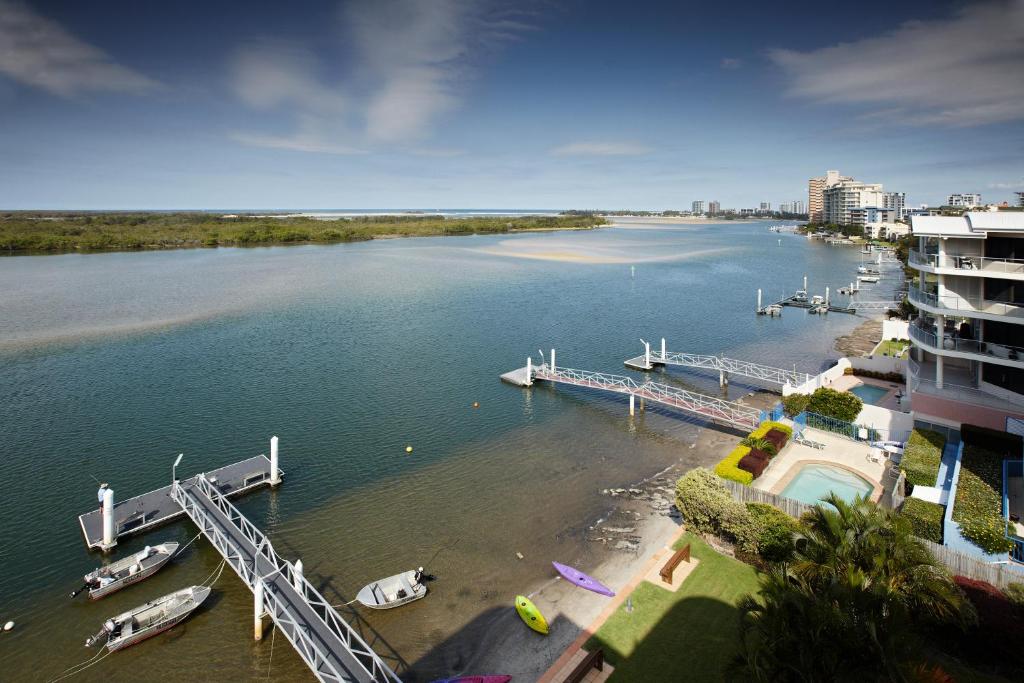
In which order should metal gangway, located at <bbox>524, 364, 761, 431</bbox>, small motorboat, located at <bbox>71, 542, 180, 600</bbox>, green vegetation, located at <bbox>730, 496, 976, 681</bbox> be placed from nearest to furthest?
green vegetation, located at <bbox>730, 496, 976, 681</bbox> → small motorboat, located at <bbox>71, 542, 180, 600</bbox> → metal gangway, located at <bbox>524, 364, 761, 431</bbox>

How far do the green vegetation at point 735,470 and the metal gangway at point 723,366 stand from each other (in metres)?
13.5

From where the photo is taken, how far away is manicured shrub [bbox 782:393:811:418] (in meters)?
29.5

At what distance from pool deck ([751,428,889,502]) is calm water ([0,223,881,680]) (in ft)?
17.1

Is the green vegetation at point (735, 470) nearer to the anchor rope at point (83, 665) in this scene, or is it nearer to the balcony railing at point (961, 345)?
the balcony railing at point (961, 345)

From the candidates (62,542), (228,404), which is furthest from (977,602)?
(228,404)

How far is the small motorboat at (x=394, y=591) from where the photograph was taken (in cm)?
1838

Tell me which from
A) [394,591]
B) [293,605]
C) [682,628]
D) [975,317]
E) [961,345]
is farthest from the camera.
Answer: [961,345]

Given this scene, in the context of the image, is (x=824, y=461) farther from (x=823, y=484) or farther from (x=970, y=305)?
(x=970, y=305)

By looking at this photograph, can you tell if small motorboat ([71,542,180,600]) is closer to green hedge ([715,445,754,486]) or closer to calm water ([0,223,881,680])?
calm water ([0,223,881,680])

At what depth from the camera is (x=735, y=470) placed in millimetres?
23016

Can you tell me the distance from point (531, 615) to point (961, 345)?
21537mm

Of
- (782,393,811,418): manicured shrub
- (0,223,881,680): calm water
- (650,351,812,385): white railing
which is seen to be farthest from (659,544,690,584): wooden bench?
(650,351,812,385): white railing

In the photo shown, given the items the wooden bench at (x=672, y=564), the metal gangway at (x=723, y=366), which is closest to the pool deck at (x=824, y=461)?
the wooden bench at (x=672, y=564)

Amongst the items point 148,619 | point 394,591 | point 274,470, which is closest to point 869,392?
point 394,591
